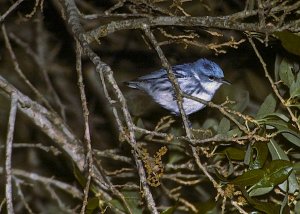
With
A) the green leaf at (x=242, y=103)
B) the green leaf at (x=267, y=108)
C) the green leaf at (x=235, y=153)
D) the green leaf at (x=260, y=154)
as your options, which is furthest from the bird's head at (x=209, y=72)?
the green leaf at (x=260, y=154)

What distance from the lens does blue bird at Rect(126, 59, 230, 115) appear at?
12.1 feet

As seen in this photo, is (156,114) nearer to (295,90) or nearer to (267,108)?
(267,108)

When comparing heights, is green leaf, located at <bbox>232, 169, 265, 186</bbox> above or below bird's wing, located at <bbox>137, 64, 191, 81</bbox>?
below

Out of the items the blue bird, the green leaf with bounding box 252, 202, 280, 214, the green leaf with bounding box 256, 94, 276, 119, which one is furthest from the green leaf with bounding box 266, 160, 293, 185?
the blue bird

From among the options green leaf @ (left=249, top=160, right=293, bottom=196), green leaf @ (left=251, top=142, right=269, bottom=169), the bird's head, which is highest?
the bird's head

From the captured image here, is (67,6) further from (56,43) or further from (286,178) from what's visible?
(56,43)

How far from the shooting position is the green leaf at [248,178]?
2619 millimetres

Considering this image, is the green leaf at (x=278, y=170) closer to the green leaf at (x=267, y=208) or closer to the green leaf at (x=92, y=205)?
the green leaf at (x=267, y=208)

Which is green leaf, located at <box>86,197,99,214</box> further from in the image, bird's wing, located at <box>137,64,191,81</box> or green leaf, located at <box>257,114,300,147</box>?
bird's wing, located at <box>137,64,191,81</box>

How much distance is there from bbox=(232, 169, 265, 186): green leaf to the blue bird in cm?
99

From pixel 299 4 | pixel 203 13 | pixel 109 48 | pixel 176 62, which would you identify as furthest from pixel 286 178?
pixel 109 48

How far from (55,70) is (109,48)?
614 mm

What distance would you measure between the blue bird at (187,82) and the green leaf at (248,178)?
3.25 feet

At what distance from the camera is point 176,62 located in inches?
166
